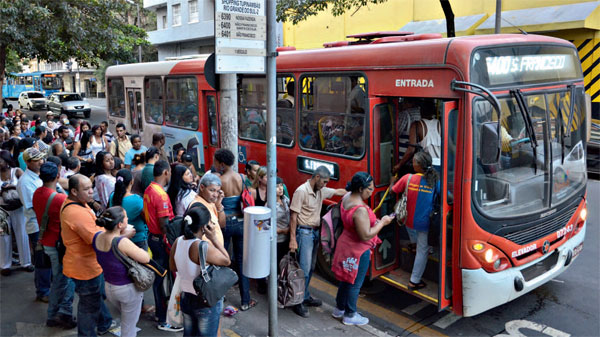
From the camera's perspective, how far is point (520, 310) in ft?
18.5

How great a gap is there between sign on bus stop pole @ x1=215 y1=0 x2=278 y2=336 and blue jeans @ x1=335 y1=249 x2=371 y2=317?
0.86 meters

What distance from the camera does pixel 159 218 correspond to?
4.88 meters

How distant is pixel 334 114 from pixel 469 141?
2.00 m

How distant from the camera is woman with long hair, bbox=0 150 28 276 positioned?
635cm

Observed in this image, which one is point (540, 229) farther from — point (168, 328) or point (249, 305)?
point (168, 328)

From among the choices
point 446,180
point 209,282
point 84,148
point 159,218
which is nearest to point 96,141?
point 84,148

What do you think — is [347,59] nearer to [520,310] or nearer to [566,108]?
[566,108]

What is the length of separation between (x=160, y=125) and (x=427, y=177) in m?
7.19

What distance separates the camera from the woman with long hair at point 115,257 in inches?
151

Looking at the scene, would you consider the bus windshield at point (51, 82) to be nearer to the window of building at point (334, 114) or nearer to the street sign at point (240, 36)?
the window of building at point (334, 114)

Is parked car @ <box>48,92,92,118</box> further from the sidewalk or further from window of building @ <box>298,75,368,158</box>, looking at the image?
window of building @ <box>298,75,368,158</box>

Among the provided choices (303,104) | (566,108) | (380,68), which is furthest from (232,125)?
(566,108)

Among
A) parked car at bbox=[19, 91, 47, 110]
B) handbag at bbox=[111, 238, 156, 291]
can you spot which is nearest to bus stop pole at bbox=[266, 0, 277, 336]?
handbag at bbox=[111, 238, 156, 291]

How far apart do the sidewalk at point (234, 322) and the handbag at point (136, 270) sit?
133 centimetres
